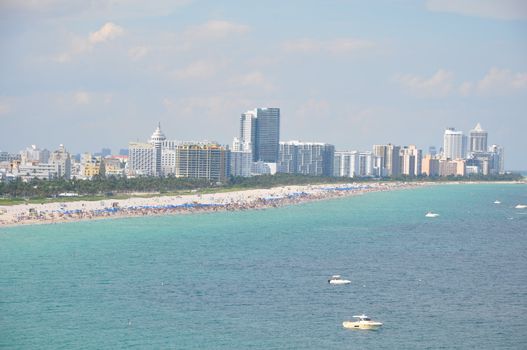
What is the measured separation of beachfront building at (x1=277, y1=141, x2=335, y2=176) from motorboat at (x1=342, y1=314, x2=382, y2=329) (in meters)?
140

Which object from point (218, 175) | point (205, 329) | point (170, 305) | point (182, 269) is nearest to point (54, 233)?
point (182, 269)

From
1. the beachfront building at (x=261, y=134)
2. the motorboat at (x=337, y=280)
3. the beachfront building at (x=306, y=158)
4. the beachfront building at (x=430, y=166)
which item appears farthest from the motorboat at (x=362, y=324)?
the beachfront building at (x=430, y=166)

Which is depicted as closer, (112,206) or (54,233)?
(54,233)

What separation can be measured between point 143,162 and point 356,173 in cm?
5436

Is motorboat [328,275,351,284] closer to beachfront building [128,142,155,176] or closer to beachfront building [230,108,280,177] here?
beachfront building [128,142,155,176]

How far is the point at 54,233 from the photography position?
5394cm

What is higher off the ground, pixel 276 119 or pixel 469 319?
pixel 276 119

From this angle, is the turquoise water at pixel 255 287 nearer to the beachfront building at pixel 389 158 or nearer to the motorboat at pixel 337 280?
the motorboat at pixel 337 280

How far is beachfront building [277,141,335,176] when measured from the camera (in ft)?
559

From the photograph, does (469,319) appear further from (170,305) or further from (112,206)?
(112,206)

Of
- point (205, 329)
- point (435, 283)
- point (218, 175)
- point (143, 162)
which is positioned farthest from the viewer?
point (143, 162)

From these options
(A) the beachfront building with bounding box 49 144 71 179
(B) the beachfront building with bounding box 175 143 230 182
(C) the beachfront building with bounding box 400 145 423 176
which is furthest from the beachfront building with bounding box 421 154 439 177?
(A) the beachfront building with bounding box 49 144 71 179

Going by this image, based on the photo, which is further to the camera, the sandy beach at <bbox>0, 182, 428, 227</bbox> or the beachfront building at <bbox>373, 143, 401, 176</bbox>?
the beachfront building at <bbox>373, 143, 401, 176</bbox>

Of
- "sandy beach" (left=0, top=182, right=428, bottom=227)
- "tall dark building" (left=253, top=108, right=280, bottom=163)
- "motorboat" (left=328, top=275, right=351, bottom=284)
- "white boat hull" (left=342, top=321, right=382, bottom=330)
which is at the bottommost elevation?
"white boat hull" (left=342, top=321, right=382, bottom=330)
